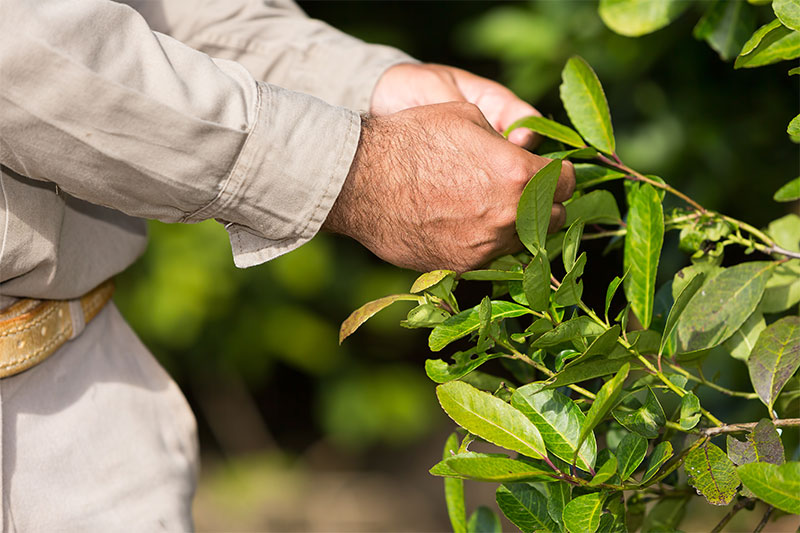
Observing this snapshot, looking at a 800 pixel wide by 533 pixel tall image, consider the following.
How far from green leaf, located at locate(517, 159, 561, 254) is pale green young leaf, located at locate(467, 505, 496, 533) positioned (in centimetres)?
38

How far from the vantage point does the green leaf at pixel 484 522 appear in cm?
98

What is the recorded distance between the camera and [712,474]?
695 mm

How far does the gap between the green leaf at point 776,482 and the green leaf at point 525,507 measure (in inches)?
9.6

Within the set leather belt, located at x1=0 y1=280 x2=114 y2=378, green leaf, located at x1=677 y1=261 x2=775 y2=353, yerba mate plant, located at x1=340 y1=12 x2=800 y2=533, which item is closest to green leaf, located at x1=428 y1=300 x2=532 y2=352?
yerba mate plant, located at x1=340 y1=12 x2=800 y2=533

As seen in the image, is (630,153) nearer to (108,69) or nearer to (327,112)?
(327,112)

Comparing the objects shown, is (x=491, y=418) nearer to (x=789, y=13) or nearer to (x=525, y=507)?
(x=525, y=507)

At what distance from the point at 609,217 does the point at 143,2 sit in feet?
2.47

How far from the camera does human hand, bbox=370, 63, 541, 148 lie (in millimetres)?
1091

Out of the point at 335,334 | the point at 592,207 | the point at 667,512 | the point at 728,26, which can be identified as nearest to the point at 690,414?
the point at 592,207

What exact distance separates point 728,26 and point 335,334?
2011 millimetres

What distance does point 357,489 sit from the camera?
310cm

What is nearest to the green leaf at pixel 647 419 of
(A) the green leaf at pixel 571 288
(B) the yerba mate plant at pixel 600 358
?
(B) the yerba mate plant at pixel 600 358

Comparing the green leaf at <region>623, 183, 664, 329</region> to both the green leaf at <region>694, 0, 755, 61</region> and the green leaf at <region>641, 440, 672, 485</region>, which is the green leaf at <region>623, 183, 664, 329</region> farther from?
the green leaf at <region>694, 0, 755, 61</region>

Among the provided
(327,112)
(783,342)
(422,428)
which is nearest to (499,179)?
(327,112)
